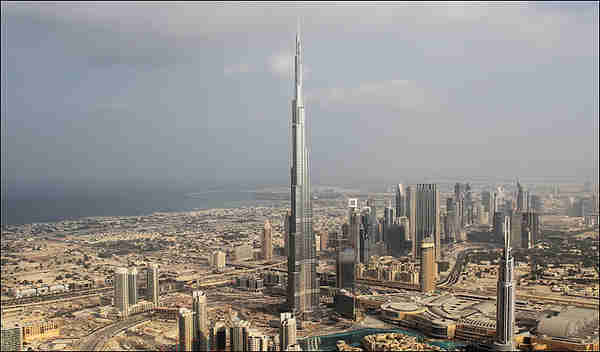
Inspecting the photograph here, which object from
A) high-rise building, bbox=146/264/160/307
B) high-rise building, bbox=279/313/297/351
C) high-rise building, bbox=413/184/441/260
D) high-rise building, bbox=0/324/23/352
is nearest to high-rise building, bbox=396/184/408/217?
high-rise building, bbox=413/184/441/260

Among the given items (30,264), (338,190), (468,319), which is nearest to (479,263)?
(338,190)

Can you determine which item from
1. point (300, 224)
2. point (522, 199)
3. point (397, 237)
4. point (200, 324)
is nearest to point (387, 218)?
point (397, 237)

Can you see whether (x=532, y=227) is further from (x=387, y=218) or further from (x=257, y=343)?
(x=257, y=343)

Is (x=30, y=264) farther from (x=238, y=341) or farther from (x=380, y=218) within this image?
(x=380, y=218)

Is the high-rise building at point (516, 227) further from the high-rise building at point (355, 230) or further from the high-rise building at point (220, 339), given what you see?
the high-rise building at point (220, 339)

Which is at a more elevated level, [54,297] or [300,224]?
[300,224]

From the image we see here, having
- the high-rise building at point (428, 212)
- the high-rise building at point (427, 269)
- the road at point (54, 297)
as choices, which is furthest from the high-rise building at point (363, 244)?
the road at point (54, 297)

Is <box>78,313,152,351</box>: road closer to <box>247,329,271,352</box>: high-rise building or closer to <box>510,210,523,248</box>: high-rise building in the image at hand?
<box>247,329,271,352</box>: high-rise building

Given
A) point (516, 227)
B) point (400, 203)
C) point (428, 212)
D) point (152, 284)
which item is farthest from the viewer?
point (428, 212)
